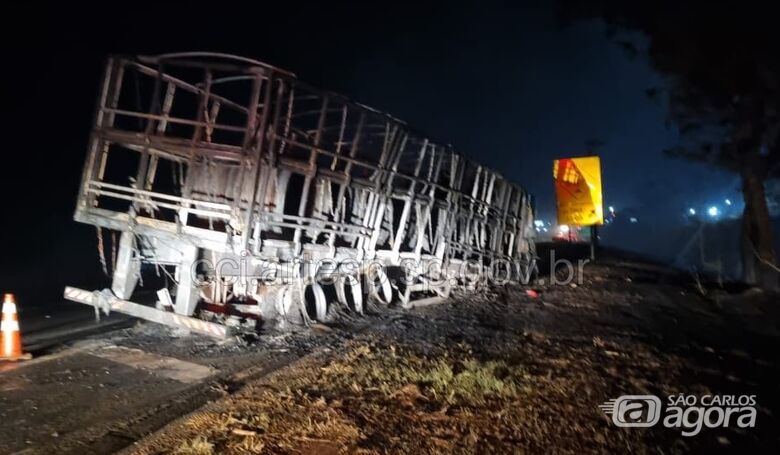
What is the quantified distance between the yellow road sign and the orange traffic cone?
51.1 feet

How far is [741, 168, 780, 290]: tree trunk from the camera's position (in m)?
12.8

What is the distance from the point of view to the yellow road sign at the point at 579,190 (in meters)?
16.1

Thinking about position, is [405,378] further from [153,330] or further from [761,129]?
[761,129]

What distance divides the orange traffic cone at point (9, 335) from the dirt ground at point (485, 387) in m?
2.78

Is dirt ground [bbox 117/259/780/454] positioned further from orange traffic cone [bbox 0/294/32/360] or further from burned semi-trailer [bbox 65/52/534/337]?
orange traffic cone [bbox 0/294/32/360]

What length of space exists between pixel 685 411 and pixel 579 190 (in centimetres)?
1330

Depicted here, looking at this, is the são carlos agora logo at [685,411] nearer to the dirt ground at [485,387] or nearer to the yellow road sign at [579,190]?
the dirt ground at [485,387]

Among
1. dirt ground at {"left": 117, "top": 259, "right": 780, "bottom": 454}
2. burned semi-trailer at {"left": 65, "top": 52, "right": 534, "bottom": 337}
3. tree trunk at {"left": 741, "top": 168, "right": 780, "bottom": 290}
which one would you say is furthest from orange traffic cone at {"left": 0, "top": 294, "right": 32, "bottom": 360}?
tree trunk at {"left": 741, "top": 168, "right": 780, "bottom": 290}

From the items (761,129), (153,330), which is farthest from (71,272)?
(761,129)

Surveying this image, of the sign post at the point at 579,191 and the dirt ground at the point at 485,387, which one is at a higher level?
the sign post at the point at 579,191

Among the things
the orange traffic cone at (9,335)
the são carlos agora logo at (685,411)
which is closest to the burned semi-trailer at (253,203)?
the orange traffic cone at (9,335)

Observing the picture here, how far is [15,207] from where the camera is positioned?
14.4 meters

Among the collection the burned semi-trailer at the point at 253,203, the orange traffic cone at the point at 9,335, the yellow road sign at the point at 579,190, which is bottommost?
the orange traffic cone at the point at 9,335

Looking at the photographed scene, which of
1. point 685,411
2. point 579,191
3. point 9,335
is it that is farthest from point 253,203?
point 579,191
